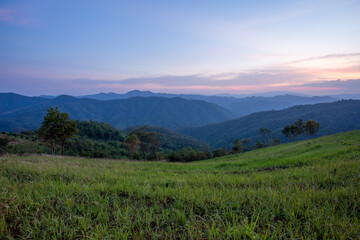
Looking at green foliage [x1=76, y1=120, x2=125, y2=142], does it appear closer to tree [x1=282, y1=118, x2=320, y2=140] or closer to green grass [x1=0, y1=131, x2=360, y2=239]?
tree [x1=282, y1=118, x2=320, y2=140]

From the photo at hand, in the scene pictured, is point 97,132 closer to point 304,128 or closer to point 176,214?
point 304,128

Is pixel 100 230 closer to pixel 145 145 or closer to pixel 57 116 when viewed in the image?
pixel 57 116

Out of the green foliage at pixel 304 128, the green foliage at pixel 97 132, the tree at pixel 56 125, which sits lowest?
the green foliage at pixel 97 132

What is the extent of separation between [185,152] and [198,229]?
222 feet

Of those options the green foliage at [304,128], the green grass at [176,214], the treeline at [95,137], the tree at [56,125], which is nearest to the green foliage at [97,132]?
the treeline at [95,137]

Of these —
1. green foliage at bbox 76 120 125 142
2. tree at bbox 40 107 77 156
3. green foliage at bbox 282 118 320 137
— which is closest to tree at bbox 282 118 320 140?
green foliage at bbox 282 118 320 137

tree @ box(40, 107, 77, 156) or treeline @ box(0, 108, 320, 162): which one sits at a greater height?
tree @ box(40, 107, 77, 156)

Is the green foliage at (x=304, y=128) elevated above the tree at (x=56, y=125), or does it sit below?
below

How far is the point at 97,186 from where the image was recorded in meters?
4.20

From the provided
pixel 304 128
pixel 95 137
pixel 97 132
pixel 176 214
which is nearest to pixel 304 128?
pixel 304 128

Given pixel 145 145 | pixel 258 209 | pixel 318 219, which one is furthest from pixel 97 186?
pixel 145 145

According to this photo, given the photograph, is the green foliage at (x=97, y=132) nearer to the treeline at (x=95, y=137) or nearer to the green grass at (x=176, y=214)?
the treeline at (x=95, y=137)

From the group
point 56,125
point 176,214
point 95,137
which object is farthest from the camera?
point 95,137

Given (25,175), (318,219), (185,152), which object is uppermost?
(318,219)
